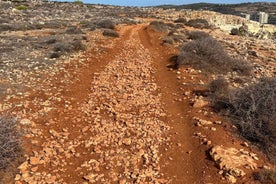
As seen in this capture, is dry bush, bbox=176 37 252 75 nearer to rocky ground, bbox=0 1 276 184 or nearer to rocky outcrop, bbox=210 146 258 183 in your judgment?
rocky ground, bbox=0 1 276 184

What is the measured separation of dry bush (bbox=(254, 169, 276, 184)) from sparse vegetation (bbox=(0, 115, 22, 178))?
4.61 meters

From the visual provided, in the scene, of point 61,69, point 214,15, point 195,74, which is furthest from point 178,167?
point 214,15

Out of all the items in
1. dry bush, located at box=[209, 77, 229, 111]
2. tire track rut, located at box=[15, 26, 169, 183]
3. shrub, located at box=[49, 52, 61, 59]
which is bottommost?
tire track rut, located at box=[15, 26, 169, 183]

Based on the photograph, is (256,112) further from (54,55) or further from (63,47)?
(63,47)

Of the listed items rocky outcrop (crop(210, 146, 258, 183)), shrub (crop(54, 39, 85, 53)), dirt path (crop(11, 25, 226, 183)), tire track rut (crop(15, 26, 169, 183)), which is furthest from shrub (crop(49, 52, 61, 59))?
rocky outcrop (crop(210, 146, 258, 183))

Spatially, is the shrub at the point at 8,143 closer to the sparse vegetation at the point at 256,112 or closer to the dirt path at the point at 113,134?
the dirt path at the point at 113,134

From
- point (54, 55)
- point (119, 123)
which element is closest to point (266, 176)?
point (119, 123)

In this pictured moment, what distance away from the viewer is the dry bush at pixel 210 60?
13016mm

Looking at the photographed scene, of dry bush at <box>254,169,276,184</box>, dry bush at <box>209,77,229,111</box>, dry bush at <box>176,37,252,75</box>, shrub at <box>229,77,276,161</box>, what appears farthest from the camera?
dry bush at <box>176,37,252,75</box>

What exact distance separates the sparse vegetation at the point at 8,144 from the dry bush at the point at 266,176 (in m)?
4.61

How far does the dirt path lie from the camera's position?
6547 mm

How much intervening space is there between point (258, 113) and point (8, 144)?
538 cm

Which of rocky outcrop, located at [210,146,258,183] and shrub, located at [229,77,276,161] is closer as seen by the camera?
rocky outcrop, located at [210,146,258,183]

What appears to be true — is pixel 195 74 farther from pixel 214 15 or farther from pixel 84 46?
pixel 214 15
